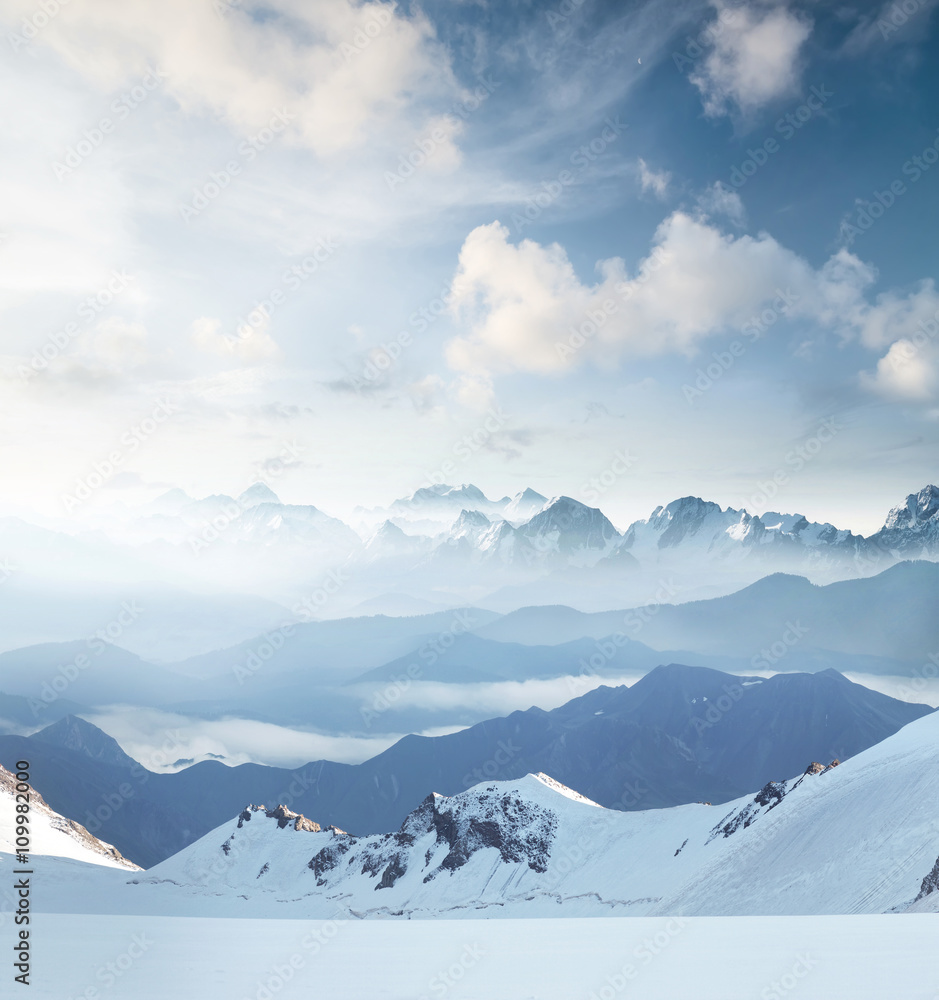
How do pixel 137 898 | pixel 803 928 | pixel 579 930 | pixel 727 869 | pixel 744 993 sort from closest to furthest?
pixel 744 993
pixel 803 928
pixel 579 930
pixel 727 869
pixel 137 898

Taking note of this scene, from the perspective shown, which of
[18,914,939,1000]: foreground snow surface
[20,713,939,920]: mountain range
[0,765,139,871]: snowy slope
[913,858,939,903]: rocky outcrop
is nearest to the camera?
[18,914,939,1000]: foreground snow surface

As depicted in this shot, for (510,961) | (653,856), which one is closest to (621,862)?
(653,856)

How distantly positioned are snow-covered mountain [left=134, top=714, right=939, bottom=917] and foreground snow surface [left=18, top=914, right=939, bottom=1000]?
51.6 metres

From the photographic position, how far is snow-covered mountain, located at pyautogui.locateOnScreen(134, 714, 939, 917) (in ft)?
240

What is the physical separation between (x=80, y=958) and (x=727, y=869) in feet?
304

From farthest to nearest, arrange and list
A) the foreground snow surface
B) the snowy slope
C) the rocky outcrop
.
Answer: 1. the snowy slope
2. the rocky outcrop
3. the foreground snow surface

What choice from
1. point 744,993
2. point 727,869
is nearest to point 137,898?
point 727,869

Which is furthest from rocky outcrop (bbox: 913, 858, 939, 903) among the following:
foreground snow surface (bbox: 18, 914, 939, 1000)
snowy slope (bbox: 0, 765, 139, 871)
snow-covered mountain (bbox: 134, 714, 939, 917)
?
snowy slope (bbox: 0, 765, 139, 871)

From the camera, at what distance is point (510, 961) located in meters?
19.1

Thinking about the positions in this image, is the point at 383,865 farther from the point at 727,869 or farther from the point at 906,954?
the point at 906,954

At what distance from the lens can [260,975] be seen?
1834cm

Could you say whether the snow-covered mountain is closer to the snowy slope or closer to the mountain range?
the mountain range

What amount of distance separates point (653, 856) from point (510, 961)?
487 feet

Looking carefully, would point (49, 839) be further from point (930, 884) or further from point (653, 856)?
point (930, 884)
